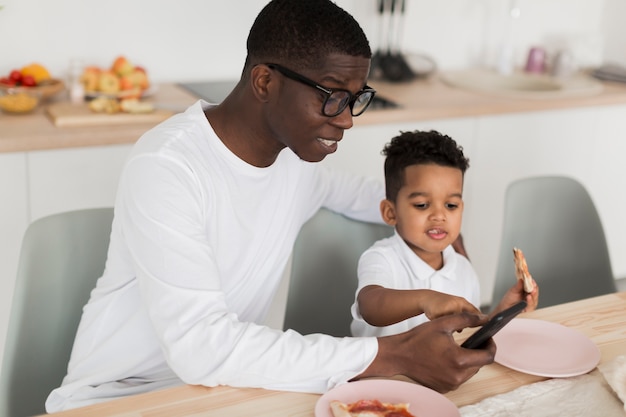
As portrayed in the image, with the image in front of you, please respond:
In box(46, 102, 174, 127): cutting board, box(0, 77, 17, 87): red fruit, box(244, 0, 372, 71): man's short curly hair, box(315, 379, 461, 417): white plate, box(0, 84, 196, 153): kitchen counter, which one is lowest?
box(315, 379, 461, 417): white plate

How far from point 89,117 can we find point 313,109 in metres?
1.17

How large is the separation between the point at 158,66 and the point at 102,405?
1.86 meters

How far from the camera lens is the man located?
1300 millimetres

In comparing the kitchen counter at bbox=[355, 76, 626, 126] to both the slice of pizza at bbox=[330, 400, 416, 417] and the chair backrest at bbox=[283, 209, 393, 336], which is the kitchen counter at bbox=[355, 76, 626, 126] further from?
the slice of pizza at bbox=[330, 400, 416, 417]

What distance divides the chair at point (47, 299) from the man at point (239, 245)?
102 millimetres

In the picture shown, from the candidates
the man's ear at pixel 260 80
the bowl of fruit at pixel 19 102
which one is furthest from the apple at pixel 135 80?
the man's ear at pixel 260 80

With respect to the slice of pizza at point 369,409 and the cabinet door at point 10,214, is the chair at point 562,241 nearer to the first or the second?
the slice of pizza at point 369,409

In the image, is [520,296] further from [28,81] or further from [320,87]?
[28,81]

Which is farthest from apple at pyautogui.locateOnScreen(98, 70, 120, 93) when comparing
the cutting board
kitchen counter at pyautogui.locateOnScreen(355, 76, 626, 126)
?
kitchen counter at pyautogui.locateOnScreen(355, 76, 626, 126)

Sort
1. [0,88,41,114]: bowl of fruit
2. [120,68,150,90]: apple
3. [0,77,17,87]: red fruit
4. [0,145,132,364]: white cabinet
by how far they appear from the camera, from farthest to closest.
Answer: [120,68,150,90]: apple → [0,77,17,87]: red fruit → [0,88,41,114]: bowl of fruit → [0,145,132,364]: white cabinet

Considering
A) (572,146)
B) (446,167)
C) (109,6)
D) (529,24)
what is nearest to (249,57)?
(446,167)

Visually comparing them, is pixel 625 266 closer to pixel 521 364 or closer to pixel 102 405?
pixel 521 364

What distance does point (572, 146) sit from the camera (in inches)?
125

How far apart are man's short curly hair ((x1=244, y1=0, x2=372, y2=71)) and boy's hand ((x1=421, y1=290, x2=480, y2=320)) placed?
1.40ft
